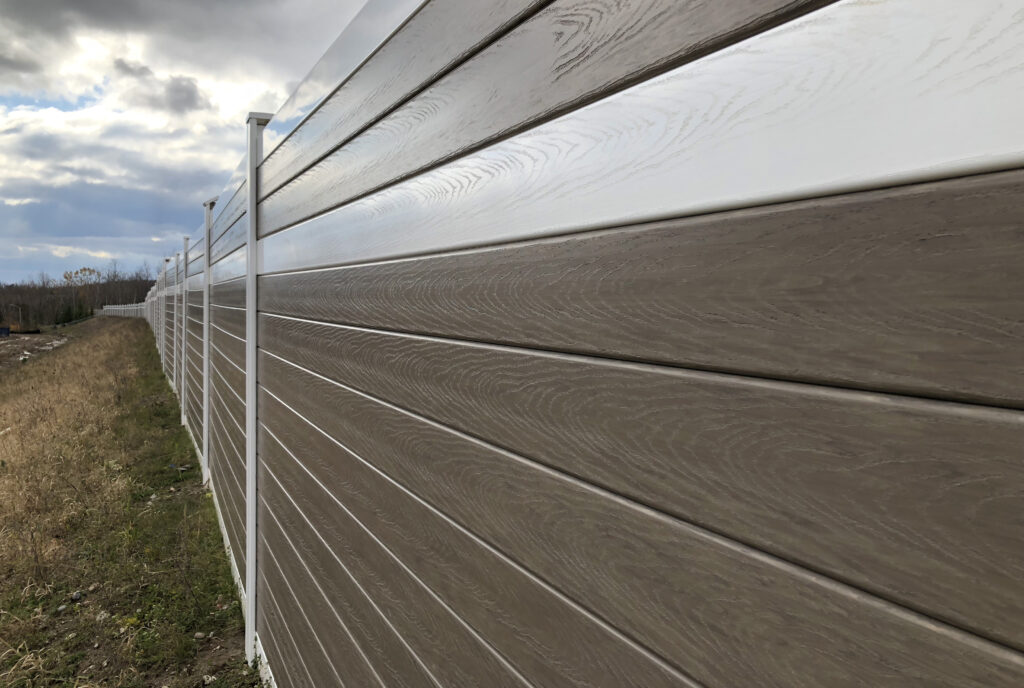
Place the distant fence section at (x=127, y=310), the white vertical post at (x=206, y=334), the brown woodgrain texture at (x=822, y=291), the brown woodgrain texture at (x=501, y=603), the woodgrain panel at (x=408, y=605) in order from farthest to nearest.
Result: the distant fence section at (x=127, y=310) → the white vertical post at (x=206, y=334) → the woodgrain panel at (x=408, y=605) → the brown woodgrain texture at (x=501, y=603) → the brown woodgrain texture at (x=822, y=291)

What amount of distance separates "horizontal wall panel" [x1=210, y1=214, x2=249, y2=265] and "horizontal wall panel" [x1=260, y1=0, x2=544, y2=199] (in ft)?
4.95

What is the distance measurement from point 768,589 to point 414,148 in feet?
4.32

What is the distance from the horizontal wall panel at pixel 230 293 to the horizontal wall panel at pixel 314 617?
1.50 m

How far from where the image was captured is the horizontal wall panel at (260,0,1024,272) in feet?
1.89

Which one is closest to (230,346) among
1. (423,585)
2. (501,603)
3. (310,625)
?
(310,625)

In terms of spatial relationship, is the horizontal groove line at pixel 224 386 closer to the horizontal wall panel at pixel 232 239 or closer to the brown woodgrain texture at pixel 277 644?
the horizontal wall panel at pixel 232 239

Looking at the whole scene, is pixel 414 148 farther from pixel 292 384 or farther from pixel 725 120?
pixel 292 384

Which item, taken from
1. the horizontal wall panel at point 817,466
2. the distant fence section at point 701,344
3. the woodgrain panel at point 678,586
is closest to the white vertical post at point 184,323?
the distant fence section at point 701,344

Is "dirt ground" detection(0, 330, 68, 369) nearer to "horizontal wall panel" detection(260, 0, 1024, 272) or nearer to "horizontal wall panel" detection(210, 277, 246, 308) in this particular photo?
"horizontal wall panel" detection(210, 277, 246, 308)

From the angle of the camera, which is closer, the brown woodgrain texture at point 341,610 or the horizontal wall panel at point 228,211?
the brown woodgrain texture at point 341,610

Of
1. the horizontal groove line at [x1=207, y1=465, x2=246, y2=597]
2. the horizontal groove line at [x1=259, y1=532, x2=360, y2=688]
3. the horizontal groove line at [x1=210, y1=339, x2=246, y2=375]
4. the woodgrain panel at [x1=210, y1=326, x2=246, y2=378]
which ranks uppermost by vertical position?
the woodgrain panel at [x1=210, y1=326, x2=246, y2=378]

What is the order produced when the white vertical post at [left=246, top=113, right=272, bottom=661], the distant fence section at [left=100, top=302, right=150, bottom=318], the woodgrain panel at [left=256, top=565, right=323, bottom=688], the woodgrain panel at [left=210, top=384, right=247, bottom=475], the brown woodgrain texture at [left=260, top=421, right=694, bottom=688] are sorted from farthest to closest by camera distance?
the distant fence section at [left=100, top=302, right=150, bottom=318], the woodgrain panel at [left=210, top=384, right=247, bottom=475], the white vertical post at [left=246, top=113, right=272, bottom=661], the woodgrain panel at [left=256, top=565, right=323, bottom=688], the brown woodgrain texture at [left=260, top=421, right=694, bottom=688]

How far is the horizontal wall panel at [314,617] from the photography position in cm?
208

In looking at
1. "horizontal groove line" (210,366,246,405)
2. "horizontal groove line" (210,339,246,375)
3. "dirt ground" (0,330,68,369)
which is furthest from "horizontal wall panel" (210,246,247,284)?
"dirt ground" (0,330,68,369)
